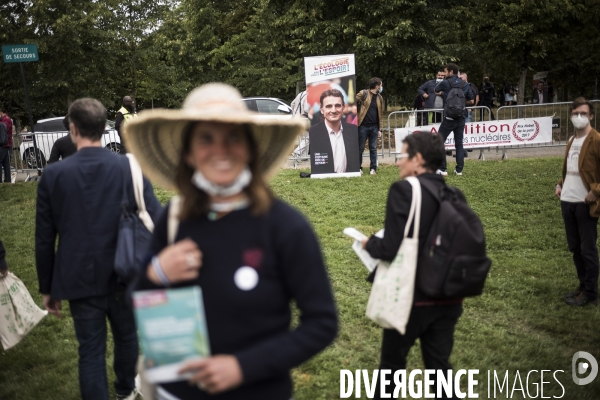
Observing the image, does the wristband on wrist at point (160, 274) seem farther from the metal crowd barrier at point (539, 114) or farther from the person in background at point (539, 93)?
the person in background at point (539, 93)

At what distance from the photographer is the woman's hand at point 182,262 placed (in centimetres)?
178

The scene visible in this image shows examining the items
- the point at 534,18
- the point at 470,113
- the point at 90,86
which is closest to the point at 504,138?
the point at 470,113

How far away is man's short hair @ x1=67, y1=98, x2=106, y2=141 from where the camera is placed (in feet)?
11.6

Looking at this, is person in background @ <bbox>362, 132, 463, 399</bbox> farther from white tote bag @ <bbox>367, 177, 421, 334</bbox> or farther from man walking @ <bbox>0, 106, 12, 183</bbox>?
man walking @ <bbox>0, 106, 12, 183</bbox>

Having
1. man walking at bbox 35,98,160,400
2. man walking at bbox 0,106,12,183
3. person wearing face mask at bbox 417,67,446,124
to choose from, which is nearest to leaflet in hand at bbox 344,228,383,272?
man walking at bbox 35,98,160,400

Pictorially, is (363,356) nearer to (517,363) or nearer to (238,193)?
(517,363)

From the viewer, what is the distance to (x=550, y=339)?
524 cm

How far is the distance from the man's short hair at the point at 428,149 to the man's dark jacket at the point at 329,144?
30.0 feet

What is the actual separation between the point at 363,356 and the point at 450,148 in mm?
10179

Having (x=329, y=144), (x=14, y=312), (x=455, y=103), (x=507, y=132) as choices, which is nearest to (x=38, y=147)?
(x=329, y=144)

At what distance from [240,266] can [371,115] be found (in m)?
Result: 11.5

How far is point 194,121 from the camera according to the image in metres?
1.91

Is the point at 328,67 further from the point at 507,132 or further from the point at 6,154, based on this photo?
the point at 6,154

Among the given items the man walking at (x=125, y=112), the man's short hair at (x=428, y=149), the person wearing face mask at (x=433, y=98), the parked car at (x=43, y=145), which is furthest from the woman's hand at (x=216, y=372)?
the parked car at (x=43, y=145)
